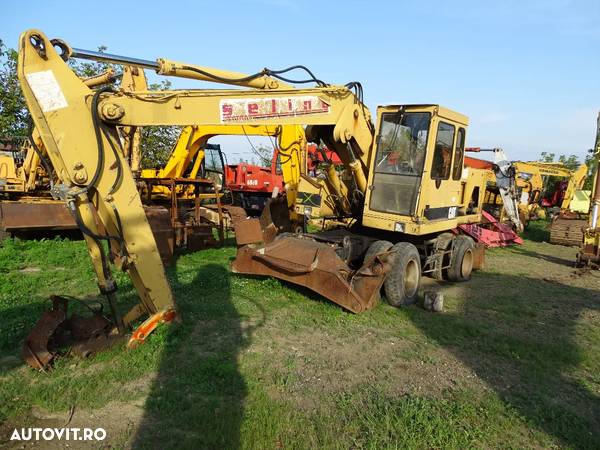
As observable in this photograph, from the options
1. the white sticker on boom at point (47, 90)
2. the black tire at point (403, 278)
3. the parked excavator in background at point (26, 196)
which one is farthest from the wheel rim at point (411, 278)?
the parked excavator in background at point (26, 196)

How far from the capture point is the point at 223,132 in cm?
1030

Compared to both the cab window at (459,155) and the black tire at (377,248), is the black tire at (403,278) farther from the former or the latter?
the cab window at (459,155)

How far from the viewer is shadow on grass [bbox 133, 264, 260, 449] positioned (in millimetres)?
3277

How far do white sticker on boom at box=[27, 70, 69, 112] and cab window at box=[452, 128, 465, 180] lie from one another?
235 inches

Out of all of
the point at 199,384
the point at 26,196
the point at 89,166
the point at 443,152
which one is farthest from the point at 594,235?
the point at 26,196

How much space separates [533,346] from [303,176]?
4657 millimetres

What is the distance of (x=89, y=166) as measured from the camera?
13.8 feet

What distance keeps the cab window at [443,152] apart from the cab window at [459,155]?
0.27 meters

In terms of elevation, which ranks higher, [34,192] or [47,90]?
[47,90]

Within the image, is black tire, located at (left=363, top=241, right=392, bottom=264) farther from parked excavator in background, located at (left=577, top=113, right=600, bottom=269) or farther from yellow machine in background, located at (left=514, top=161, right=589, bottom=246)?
yellow machine in background, located at (left=514, top=161, right=589, bottom=246)

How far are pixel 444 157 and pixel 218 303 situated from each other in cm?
425

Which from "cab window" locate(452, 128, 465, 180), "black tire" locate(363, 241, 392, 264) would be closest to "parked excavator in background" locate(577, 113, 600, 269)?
"cab window" locate(452, 128, 465, 180)

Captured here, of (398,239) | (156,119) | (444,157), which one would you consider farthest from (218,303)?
(444,157)

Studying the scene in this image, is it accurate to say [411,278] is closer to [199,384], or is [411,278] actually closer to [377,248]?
[377,248]
